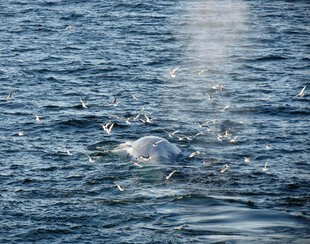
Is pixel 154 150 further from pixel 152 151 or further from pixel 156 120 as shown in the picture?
pixel 156 120

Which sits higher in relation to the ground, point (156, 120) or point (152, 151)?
point (152, 151)

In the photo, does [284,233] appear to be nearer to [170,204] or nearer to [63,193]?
[170,204]

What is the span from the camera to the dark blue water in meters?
20.4

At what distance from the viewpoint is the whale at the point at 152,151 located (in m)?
24.9

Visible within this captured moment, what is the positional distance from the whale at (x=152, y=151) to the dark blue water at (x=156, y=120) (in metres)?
0.47

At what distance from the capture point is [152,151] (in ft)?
82.4

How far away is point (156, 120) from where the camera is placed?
3020 cm

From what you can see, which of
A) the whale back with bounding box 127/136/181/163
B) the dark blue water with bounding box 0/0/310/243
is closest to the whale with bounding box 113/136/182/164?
the whale back with bounding box 127/136/181/163

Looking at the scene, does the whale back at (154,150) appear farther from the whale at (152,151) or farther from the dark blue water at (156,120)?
the dark blue water at (156,120)

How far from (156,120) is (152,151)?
17.1 feet

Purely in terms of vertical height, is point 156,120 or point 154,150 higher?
point 154,150

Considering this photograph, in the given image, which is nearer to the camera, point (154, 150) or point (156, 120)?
point (154, 150)

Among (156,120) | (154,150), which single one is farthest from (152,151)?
(156,120)

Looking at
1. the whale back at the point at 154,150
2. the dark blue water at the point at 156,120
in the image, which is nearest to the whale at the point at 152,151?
the whale back at the point at 154,150
